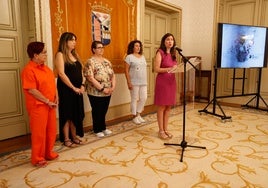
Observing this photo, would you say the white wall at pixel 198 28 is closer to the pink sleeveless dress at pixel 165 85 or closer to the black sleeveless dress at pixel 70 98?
the pink sleeveless dress at pixel 165 85

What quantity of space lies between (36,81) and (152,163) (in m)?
1.34

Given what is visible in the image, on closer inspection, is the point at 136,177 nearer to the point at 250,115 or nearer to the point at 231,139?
the point at 231,139

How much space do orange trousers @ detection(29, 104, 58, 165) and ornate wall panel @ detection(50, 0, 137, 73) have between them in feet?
3.56

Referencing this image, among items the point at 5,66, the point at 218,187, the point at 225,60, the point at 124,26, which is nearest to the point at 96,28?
the point at 124,26

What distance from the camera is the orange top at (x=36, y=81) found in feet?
6.47

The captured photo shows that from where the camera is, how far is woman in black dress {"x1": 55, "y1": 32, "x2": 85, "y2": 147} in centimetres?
247

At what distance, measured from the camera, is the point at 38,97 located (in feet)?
6.59

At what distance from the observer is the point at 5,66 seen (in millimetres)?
2768

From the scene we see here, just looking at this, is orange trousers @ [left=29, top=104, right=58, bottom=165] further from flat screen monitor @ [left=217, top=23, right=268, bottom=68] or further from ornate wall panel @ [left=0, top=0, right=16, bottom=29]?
flat screen monitor @ [left=217, top=23, right=268, bottom=68]

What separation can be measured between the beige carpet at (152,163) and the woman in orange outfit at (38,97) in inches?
9.2

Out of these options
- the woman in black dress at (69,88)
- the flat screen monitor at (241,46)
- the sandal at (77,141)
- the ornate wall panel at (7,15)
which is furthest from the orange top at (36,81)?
the flat screen monitor at (241,46)

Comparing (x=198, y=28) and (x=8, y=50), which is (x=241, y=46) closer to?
(x=198, y=28)

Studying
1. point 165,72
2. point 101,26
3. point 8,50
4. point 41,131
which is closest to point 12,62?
point 8,50

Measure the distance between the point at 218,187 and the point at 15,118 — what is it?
255 cm
